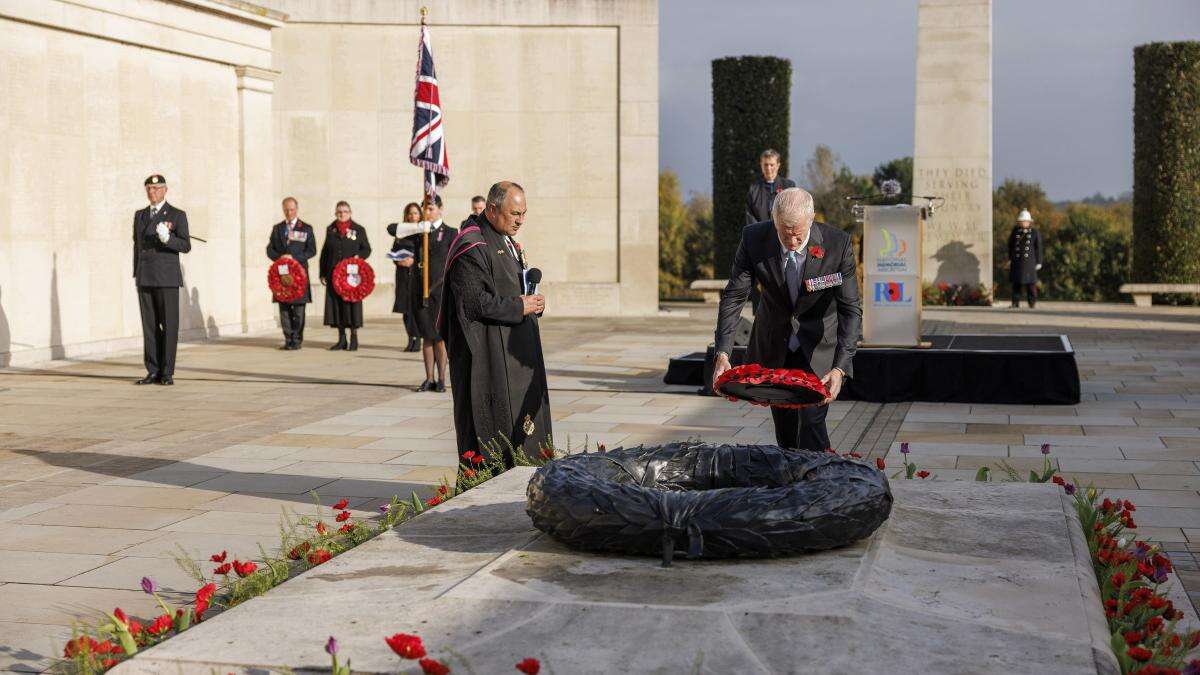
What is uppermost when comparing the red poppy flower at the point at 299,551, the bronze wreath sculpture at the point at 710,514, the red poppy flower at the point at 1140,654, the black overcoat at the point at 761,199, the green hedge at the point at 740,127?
the green hedge at the point at 740,127

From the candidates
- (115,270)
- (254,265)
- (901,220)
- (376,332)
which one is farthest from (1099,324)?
(115,270)

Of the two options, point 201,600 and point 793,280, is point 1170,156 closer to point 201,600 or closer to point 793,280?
point 793,280

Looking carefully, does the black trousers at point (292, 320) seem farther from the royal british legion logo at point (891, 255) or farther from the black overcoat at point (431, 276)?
the royal british legion logo at point (891, 255)

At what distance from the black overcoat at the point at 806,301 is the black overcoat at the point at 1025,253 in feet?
71.1

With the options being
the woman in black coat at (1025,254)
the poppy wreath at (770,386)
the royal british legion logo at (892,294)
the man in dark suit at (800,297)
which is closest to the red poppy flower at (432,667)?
the poppy wreath at (770,386)

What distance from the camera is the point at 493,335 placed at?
7082mm

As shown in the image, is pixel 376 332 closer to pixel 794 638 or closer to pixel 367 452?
pixel 367 452

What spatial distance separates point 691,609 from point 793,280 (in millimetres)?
2440

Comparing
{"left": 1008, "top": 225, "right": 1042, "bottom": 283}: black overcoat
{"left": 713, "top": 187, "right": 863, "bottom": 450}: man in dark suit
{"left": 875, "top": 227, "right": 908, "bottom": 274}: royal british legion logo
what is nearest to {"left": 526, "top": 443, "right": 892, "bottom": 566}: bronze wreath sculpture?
{"left": 713, "top": 187, "right": 863, "bottom": 450}: man in dark suit

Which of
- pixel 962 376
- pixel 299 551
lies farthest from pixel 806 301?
pixel 962 376

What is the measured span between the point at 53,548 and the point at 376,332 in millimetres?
14425

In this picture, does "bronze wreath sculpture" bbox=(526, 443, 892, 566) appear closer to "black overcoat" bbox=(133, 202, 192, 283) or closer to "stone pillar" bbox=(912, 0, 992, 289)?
"black overcoat" bbox=(133, 202, 192, 283)

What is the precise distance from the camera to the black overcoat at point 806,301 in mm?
6441

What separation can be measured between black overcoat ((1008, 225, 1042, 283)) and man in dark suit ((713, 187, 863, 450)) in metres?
21.7
